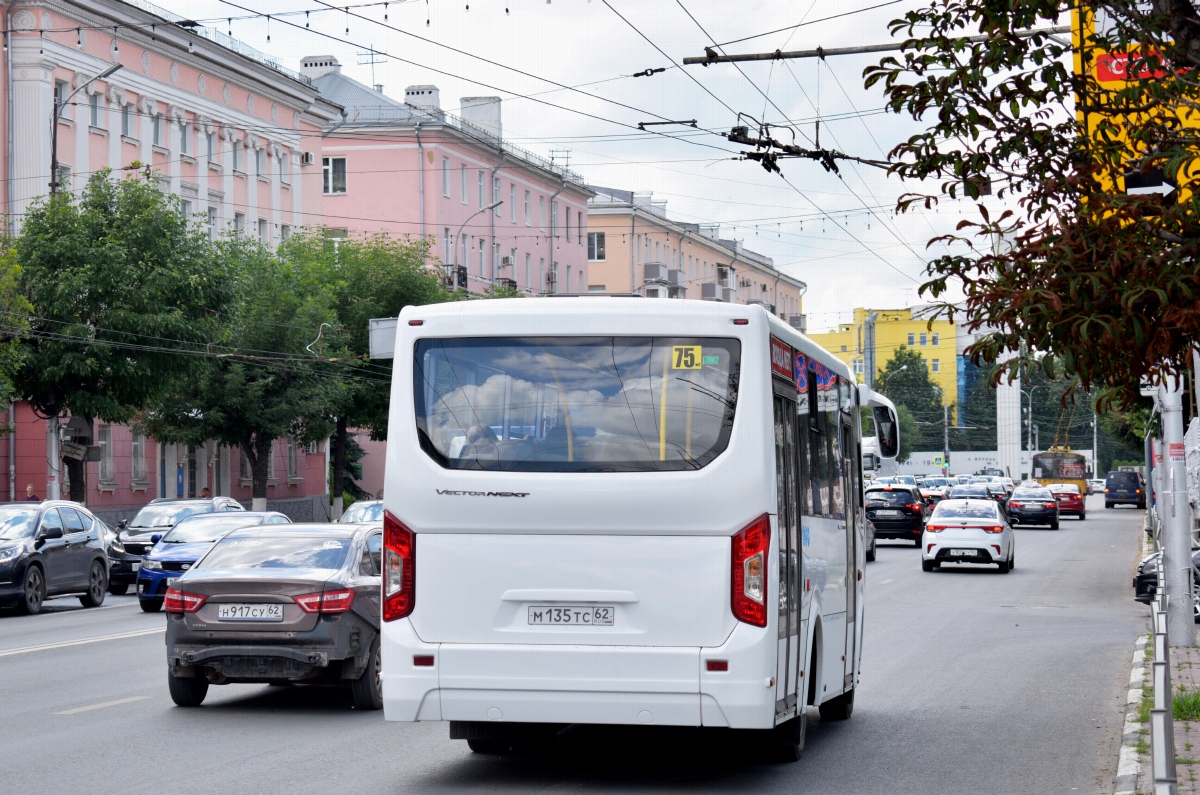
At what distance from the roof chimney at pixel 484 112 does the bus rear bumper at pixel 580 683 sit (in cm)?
7257

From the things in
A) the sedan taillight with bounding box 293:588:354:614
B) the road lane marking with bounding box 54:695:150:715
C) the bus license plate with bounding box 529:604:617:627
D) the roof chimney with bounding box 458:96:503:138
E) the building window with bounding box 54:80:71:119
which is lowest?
the road lane marking with bounding box 54:695:150:715

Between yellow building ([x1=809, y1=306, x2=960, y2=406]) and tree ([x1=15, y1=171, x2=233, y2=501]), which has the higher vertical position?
yellow building ([x1=809, y1=306, x2=960, y2=406])

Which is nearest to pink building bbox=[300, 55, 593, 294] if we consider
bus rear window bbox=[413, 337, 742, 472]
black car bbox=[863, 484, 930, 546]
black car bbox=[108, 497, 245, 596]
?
black car bbox=[863, 484, 930, 546]

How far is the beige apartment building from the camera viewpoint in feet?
310

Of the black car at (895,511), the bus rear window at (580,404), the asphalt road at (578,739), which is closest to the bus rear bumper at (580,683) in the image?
the asphalt road at (578,739)

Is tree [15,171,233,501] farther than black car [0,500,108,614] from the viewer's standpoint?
Yes

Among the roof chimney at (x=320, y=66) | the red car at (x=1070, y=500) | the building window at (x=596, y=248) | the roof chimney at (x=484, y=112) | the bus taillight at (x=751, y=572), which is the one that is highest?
the roof chimney at (x=320, y=66)

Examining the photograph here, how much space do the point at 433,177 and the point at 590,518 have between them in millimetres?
64346

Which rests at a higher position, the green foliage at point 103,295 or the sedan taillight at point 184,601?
the green foliage at point 103,295

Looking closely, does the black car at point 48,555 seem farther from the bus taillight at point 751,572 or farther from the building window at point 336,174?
the building window at point 336,174

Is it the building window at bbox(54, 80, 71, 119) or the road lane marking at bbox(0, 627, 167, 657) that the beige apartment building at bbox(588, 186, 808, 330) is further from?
the road lane marking at bbox(0, 627, 167, 657)

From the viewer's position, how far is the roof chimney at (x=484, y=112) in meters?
80.6

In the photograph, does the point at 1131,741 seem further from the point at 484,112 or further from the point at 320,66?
the point at 484,112

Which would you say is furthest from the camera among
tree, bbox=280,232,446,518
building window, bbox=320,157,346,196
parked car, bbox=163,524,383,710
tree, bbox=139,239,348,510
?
building window, bbox=320,157,346,196
